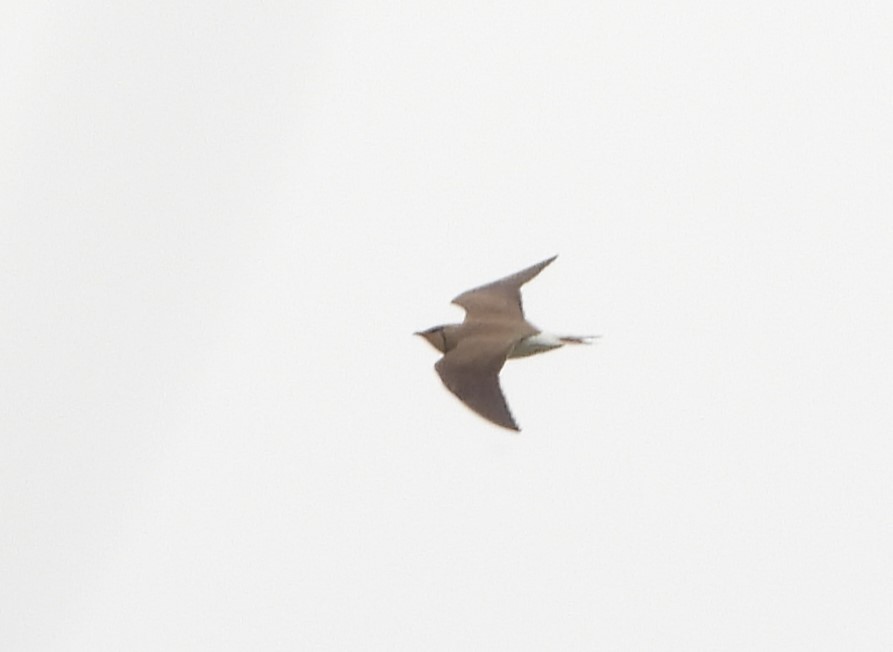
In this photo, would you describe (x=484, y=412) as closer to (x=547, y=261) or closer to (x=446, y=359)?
(x=446, y=359)

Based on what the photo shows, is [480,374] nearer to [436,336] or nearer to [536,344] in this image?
[436,336]

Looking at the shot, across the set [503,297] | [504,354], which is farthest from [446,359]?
[503,297]

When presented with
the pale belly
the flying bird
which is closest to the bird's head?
the flying bird

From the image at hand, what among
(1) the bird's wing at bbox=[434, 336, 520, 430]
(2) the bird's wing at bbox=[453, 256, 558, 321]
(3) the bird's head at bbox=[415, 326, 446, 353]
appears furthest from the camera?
(2) the bird's wing at bbox=[453, 256, 558, 321]

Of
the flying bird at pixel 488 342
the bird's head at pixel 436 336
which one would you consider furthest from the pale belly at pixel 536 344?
the bird's head at pixel 436 336

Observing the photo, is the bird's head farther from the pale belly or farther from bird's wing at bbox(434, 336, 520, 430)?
the pale belly

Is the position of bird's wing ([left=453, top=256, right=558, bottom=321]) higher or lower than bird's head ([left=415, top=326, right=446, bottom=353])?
higher

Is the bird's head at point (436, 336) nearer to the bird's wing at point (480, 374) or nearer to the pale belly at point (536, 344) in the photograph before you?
the bird's wing at point (480, 374)
